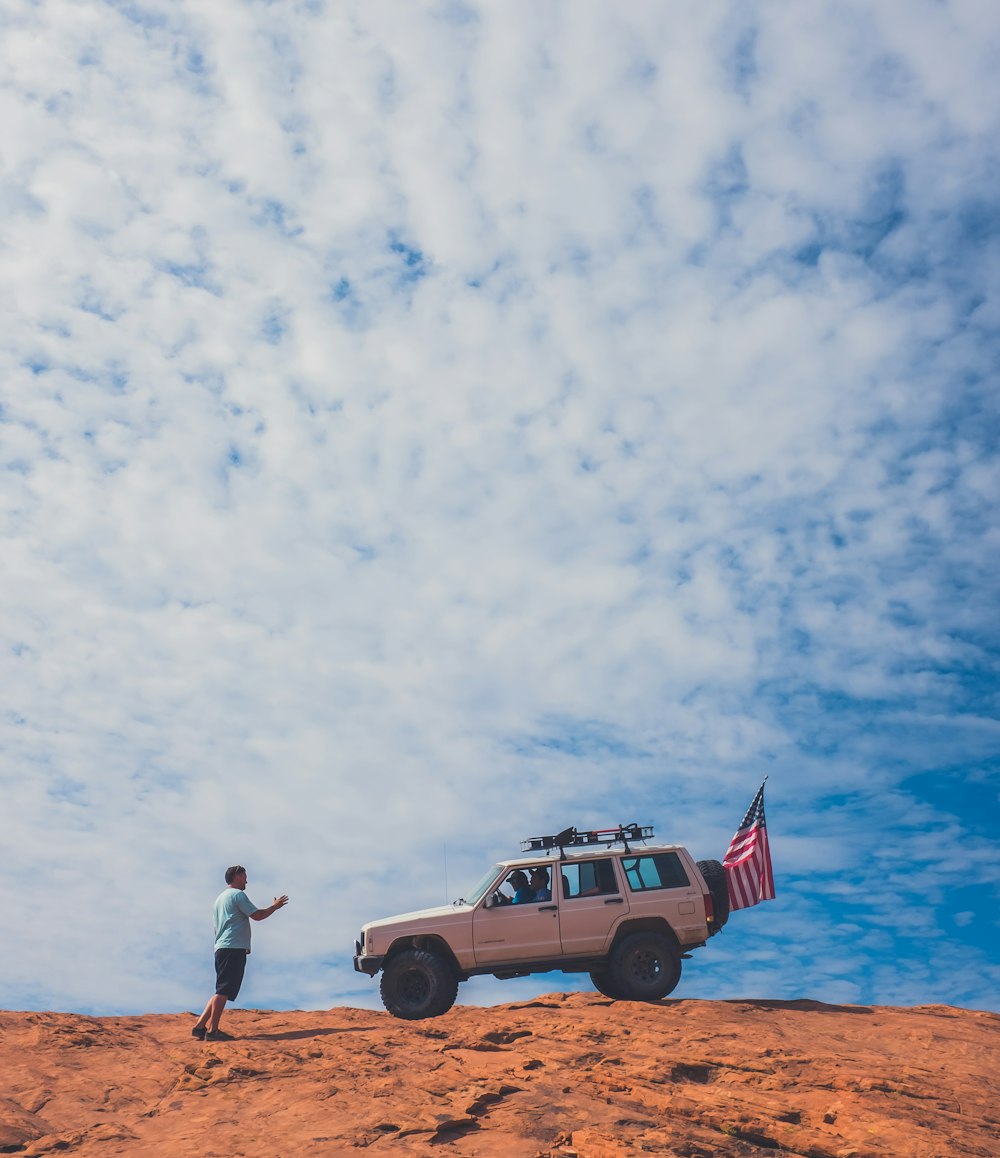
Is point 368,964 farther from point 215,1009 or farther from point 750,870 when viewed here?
point 750,870

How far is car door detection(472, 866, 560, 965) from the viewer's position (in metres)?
12.7

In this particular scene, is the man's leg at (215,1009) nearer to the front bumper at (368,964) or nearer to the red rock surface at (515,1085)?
the red rock surface at (515,1085)

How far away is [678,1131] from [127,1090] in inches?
192

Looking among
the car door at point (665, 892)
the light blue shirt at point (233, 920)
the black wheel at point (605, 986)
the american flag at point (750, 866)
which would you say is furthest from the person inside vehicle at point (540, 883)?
the light blue shirt at point (233, 920)

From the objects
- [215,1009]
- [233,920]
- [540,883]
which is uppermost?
[540,883]

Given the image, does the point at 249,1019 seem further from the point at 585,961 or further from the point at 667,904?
the point at 667,904

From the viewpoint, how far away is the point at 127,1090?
29.7ft

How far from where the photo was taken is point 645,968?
501 inches

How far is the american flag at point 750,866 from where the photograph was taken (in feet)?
47.0

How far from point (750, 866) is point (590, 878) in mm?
2930

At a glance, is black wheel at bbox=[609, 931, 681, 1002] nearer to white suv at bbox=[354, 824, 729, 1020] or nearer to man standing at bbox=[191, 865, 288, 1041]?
white suv at bbox=[354, 824, 729, 1020]

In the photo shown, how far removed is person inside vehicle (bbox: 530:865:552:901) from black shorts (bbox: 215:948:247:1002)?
12.5 feet

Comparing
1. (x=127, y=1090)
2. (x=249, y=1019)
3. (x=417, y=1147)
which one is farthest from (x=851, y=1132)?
(x=249, y=1019)

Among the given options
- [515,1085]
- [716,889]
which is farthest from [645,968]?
[515,1085]
